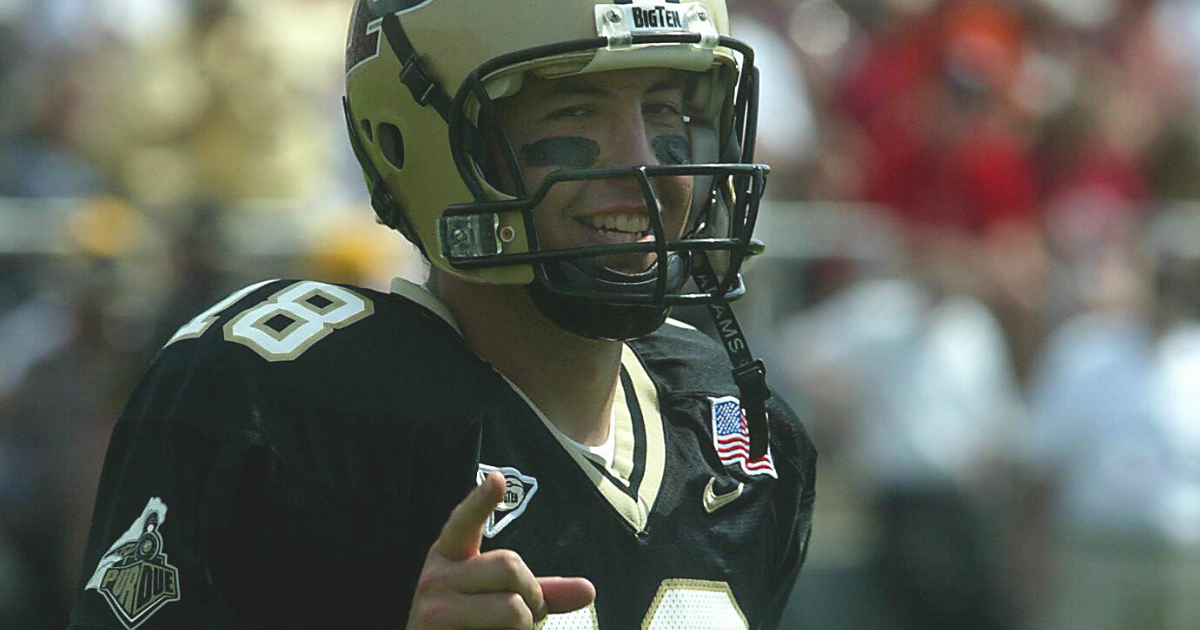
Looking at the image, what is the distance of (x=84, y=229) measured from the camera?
5.40 meters

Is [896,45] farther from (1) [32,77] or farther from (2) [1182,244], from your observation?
(1) [32,77]

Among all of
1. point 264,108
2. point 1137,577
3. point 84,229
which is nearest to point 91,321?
point 84,229

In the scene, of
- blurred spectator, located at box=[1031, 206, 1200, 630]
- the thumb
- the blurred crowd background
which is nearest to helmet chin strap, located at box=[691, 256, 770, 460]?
the thumb

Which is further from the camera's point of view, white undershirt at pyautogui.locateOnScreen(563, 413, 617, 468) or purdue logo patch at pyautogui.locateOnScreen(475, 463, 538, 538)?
white undershirt at pyautogui.locateOnScreen(563, 413, 617, 468)

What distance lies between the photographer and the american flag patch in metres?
2.62

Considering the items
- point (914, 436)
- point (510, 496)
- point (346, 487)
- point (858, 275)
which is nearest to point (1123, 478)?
point (914, 436)

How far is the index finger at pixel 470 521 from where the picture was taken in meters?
1.93

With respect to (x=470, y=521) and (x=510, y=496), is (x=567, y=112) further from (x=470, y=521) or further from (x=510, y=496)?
(x=470, y=521)

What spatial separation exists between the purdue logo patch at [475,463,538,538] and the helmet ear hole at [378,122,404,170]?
470 millimetres

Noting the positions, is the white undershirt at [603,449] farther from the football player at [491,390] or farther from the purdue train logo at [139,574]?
the purdue train logo at [139,574]

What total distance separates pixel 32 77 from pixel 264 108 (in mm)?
786

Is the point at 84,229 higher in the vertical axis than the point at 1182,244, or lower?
higher

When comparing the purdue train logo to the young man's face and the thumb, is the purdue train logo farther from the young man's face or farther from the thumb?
the young man's face

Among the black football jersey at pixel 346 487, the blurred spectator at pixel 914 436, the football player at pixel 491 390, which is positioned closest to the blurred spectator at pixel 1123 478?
the blurred spectator at pixel 914 436
